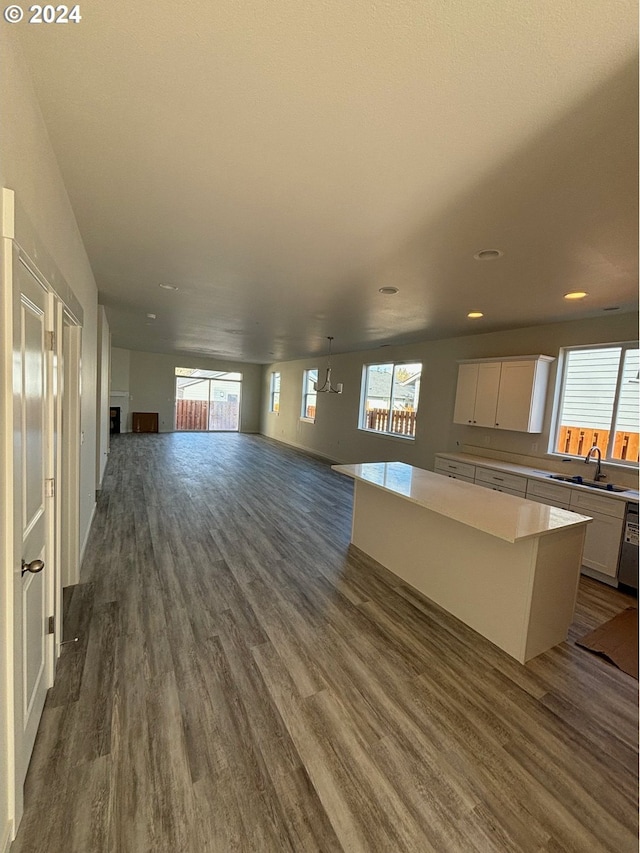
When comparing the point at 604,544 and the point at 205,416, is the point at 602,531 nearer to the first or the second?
the point at 604,544

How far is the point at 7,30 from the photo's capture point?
1.09 m

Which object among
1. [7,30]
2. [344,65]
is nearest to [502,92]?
[344,65]

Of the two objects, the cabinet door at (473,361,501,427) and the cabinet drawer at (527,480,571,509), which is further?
the cabinet door at (473,361,501,427)

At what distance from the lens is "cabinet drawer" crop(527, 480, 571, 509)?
12.2 ft

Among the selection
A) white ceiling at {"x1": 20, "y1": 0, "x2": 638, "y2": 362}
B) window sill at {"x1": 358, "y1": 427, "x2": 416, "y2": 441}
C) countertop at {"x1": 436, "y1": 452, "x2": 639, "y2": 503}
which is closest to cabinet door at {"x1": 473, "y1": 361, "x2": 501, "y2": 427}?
countertop at {"x1": 436, "y1": 452, "x2": 639, "y2": 503}

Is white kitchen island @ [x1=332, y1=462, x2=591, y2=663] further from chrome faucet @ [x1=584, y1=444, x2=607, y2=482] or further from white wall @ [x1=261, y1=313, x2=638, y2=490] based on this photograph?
white wall @ [x1=261, y1=313, x2=638, y2=490]

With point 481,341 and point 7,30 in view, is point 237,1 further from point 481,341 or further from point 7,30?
point 481,341

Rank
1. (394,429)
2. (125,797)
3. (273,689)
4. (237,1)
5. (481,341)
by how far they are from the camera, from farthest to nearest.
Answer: (394,429) < (481,341) < (273,689) < (125,797) < (237,1)

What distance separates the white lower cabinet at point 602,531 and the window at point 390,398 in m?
3.24

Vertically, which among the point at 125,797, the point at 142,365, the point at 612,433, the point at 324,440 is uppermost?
the point at 142,365

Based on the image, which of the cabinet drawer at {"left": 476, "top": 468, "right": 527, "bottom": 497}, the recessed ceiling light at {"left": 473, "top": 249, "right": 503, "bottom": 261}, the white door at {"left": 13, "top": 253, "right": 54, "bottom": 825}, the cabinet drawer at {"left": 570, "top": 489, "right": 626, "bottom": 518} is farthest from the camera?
the cabinet drawer at {"left": 476, "top": 468, "right": 527, "bottom": 497}

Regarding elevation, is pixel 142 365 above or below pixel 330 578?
above

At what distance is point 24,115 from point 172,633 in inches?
107

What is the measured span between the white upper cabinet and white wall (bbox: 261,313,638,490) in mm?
208
